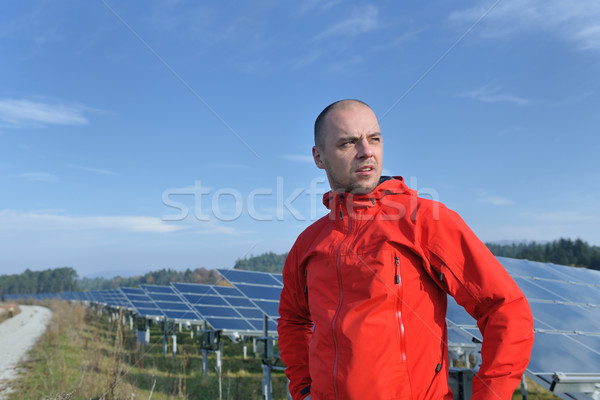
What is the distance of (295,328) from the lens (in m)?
2.42

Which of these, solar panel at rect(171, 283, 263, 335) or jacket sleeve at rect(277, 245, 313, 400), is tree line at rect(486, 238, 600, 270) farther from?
jacket sleeve at rect(277, 245, 313, 400)

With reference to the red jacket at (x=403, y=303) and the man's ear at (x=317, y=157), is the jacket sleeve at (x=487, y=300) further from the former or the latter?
the man's ear at (x=317, y=157)

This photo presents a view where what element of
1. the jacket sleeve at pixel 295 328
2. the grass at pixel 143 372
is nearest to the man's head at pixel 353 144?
the jacket sleeve at pixel 295 328

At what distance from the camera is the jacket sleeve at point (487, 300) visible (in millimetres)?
1582

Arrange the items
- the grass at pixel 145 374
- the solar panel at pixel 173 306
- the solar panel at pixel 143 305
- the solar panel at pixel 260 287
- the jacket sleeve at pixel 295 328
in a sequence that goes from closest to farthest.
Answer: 1. the jacket sleeve at pixel 295 328
2. the grass at pixel 145 374
3. the solar panel at pixel 260 287
4. the solar panel at pixel 173 306
5. the solar panel at pixel 143 305

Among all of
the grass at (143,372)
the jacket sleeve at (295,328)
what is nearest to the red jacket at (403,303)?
the jacket sleeve at (295,328)

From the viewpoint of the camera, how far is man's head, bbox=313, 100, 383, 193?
6.41ft

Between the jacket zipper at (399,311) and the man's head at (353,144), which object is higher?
the man's head at (353,144)

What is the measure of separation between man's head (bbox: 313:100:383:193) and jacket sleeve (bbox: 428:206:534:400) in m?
0.37

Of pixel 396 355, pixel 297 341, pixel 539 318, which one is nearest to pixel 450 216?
pixel 396 355

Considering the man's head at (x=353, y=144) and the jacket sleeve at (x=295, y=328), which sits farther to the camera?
the jacket sleeve at (x=295, y=328)

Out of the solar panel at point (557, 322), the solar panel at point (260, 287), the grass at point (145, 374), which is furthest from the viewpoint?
the solar panel at point (260, 287)

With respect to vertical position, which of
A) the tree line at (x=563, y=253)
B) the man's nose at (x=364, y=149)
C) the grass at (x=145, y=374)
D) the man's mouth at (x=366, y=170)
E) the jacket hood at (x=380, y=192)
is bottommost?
the grass at (x=145, y=374)

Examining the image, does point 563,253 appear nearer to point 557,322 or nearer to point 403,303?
point 557,322
